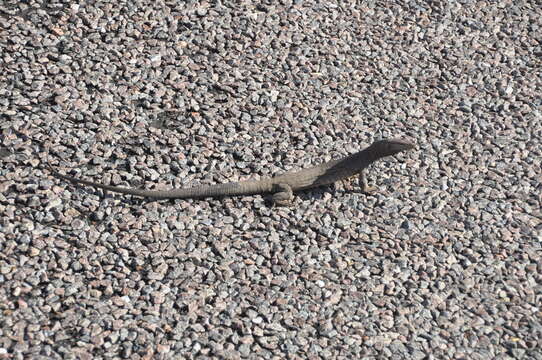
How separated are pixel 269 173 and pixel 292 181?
1.32 ft

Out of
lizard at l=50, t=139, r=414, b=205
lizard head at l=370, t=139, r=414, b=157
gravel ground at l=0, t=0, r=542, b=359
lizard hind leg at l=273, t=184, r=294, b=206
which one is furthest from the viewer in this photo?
lizard head at l=370, t=139, r=414, b=157

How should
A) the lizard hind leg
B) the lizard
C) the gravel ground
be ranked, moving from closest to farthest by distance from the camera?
1. the gravel ground
2. the lizard
3. the lizard hind leg

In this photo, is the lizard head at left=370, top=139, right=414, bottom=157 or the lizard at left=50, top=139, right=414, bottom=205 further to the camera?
the lizard head at left=370, top=139, right=414, bottom=157

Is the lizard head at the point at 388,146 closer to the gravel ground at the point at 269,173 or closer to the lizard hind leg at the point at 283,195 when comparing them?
the gravel ground at the point at 269,173

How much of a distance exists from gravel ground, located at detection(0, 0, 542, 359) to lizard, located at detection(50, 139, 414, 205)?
0.39ft

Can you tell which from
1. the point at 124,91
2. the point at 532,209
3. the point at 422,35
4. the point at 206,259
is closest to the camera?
the point at 206,259

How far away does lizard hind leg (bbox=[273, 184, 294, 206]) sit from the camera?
8.66m

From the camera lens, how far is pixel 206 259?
26.1 feet

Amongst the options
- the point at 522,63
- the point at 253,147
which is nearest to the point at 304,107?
the point at 253,147

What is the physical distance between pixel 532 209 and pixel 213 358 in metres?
3.99

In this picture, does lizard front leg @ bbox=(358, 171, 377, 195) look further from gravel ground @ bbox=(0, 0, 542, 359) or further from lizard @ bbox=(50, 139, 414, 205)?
gravel ground @ bbox=(0, 0, 542, 359)

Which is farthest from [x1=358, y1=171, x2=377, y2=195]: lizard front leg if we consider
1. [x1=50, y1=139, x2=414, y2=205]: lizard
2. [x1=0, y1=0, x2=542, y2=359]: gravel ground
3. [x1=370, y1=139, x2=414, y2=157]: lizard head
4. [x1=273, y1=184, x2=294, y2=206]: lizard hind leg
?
[x1=273, y1=184, x2=294, y2=206]: lizard hind leg

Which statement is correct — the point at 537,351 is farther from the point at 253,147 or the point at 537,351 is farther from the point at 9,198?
the point at 9,198

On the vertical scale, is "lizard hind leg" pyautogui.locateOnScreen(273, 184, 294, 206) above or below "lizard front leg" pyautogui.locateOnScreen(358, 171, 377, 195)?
below
